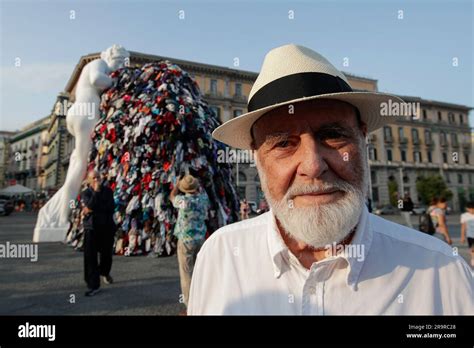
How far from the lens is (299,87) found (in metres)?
1.09

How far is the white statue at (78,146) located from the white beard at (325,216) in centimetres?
835

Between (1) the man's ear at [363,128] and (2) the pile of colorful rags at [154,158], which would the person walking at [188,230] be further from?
(1) the man's ear at [363,128]

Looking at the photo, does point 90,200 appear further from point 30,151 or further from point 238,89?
point 30,151

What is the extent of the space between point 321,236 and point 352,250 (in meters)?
0.12

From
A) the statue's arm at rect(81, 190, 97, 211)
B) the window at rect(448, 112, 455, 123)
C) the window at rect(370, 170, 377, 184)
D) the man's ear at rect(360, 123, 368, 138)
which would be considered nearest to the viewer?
the man's ear at rect(360, 123, 368, 138)

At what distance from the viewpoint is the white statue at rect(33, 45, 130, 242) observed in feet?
26.6

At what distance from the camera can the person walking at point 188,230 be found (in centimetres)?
376

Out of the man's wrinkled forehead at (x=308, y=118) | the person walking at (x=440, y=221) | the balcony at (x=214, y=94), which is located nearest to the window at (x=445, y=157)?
the balcony at (x=214, y=94)

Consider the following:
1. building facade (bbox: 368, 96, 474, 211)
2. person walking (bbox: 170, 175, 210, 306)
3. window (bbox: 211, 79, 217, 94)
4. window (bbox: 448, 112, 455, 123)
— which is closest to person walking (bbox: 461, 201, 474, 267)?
person walking (bbox: 170, 175, 210, 306)

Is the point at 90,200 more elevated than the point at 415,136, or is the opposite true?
the point at 415,136

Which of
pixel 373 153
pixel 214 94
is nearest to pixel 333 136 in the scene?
pixel 214 94

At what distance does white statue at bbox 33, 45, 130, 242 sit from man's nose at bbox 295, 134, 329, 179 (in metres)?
8.38

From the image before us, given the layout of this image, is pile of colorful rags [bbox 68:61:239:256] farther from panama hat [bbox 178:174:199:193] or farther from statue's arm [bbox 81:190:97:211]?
panama hat [bbox 178:174:199:193]
